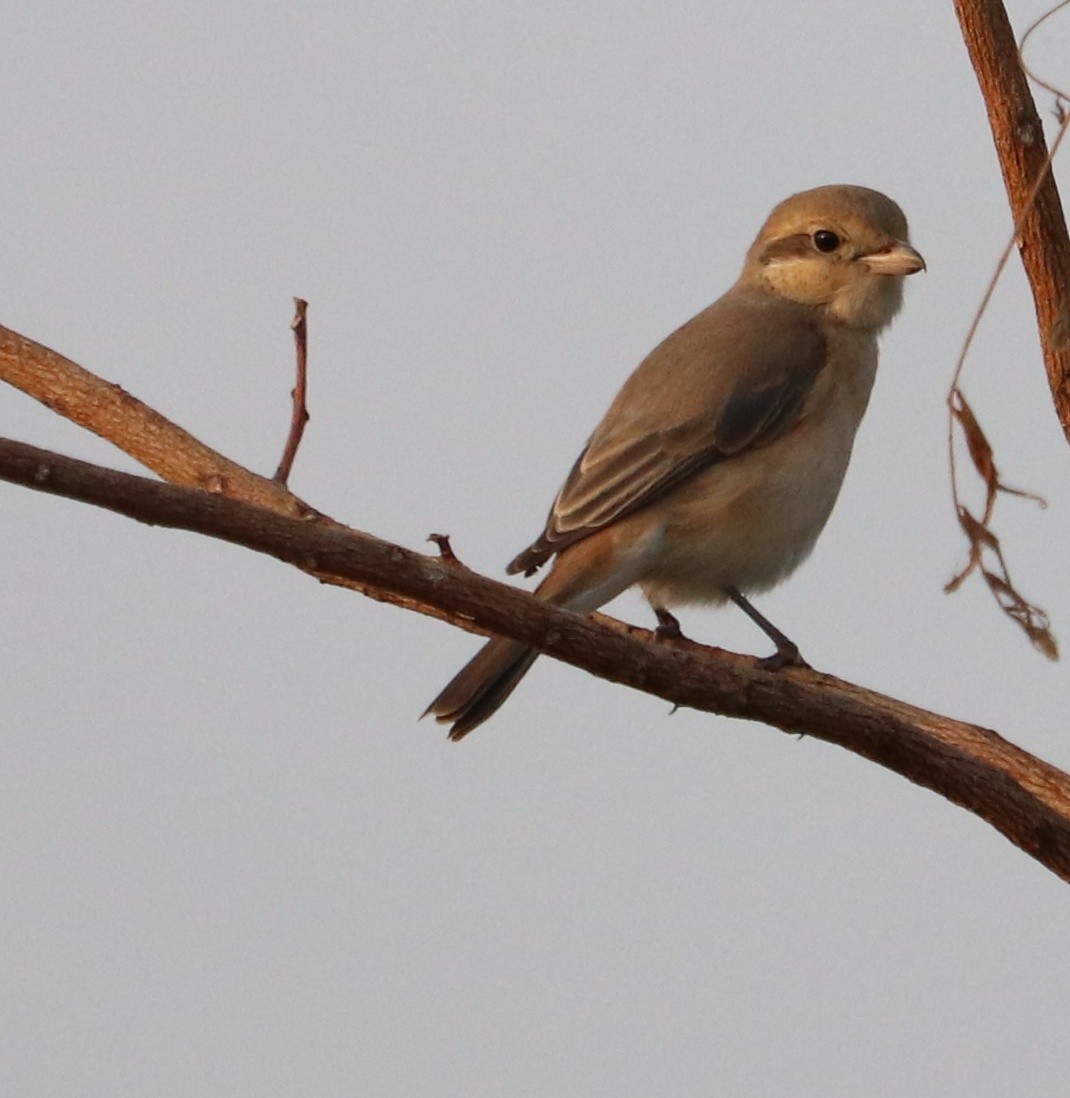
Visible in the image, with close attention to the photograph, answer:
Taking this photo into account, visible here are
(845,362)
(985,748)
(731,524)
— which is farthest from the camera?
(845,362)

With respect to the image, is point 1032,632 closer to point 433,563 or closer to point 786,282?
point 433,563

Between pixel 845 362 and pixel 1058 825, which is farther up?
pixel 845 362

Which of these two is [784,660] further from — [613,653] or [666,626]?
[613,653]

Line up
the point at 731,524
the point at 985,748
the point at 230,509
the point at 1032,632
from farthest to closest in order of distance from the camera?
the point at 731,524 → the point at 985,748 → the point at 1032,632 → the point at 230,509

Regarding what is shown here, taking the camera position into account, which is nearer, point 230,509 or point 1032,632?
point 230,509

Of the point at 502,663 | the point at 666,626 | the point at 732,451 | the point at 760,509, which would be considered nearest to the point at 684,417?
the point at 732,451

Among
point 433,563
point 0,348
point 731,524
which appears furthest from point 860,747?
point 0,348
